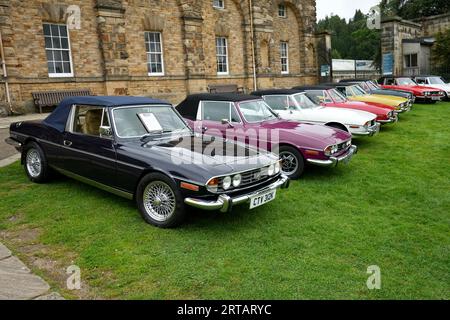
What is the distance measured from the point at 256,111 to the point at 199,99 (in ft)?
4.22

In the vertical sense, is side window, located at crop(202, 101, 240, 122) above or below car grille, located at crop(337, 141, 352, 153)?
above

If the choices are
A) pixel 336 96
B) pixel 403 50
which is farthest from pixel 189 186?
pixel 403 50

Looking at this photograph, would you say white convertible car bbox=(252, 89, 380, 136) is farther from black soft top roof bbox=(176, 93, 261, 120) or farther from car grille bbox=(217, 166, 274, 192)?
car grille bbox=(217, 166, 274, 192)

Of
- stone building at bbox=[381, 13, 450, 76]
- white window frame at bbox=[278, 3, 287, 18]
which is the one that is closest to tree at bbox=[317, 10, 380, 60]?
stone building at bbox=[381, 13, 450, 76]

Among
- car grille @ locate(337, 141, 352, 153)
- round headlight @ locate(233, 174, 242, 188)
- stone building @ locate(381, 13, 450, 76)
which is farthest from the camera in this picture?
stone building @ locate(381, 13, 450, 76)

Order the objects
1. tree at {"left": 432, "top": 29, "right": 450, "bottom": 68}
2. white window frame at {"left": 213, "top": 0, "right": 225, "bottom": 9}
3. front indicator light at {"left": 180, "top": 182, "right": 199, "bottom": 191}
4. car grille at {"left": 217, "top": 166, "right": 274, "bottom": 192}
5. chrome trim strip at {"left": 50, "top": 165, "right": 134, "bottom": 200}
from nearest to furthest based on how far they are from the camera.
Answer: front indicator light at {"left": 180, "top": 182, "right": 199, "bottom": 191} → car grille at {"left": 217, "top": 166, "right": 274, "bottom": 192} → chrome trim strip at {"left": 50, "top": 165, "right": 134, "bottom": 200} → white window frame at {"left": 213, "top": 0, "right": 225, "bottom": 9} → tree at {"left": 432, "top": 29, "right": 450, "bottom": 68}

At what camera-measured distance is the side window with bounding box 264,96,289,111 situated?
31.4 feet

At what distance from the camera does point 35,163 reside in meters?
6.54

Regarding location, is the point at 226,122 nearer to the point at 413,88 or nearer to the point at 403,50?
the point at 413,88

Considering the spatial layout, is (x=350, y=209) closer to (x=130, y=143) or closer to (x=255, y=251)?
(x=255, y=251)

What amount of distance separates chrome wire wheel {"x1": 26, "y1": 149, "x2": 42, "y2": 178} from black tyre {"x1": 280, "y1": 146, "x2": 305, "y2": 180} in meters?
4.37

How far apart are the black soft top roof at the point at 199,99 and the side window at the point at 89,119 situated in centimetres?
263

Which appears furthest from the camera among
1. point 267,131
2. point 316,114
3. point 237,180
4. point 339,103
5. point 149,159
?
point 339,103
